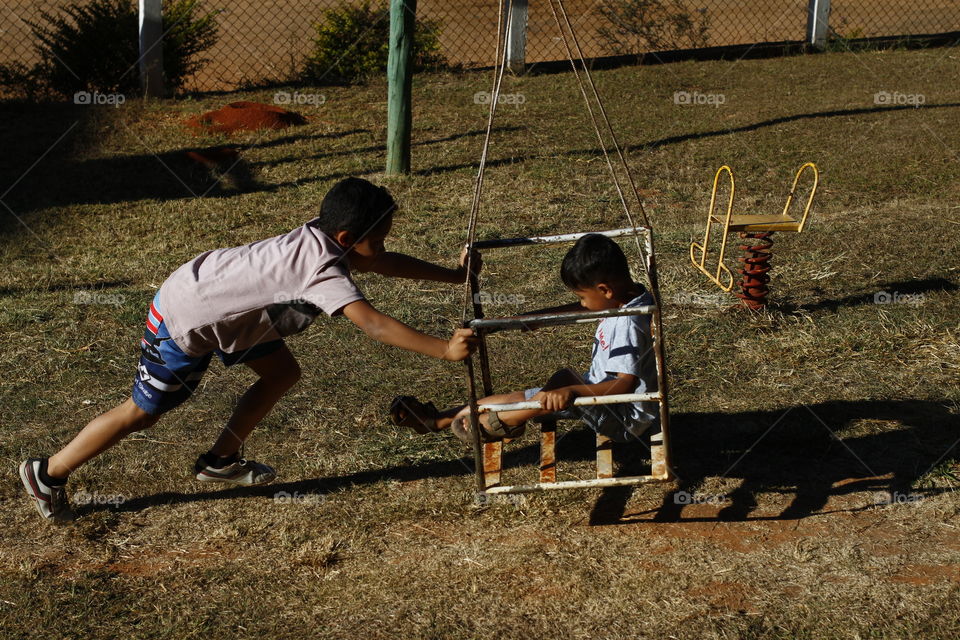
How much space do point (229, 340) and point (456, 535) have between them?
1.02 m

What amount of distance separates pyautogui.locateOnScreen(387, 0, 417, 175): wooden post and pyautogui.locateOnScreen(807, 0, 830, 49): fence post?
6206 millimetres

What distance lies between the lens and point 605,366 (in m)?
3.53

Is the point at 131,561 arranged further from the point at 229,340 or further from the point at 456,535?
the point at 456,535

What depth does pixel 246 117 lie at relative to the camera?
31.7 ft

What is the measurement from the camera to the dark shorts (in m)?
3.30

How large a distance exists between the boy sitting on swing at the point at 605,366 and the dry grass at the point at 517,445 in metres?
0.32

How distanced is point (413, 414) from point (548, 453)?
53cm

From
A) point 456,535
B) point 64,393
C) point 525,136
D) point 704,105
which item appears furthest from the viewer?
point 704,105

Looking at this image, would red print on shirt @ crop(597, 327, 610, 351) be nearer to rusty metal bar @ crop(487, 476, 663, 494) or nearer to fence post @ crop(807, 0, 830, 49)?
rusty metal bar @ crop(487, 476, 663, 494)

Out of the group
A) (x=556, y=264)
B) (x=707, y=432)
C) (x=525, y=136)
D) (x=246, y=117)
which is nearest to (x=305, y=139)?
(x=246, y=117)

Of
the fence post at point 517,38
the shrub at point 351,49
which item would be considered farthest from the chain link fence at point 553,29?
the fence post at point 517,38

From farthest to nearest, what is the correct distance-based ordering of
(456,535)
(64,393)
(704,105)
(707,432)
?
(704,105), (64,393), (707,432), (456,535)

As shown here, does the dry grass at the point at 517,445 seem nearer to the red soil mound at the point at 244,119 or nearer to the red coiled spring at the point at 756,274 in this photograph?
the red coiled spring at the point at 756,274

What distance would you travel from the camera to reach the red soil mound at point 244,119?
31.3ft
